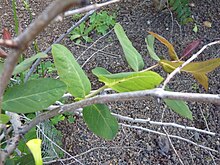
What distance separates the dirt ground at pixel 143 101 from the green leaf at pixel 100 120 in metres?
0.51

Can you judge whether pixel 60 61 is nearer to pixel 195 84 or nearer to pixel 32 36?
pixel 32 36

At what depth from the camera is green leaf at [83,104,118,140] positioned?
0.75m

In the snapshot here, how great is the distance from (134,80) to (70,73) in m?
0.13

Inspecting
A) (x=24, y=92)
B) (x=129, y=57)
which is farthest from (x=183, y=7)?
(x=24, y=92)

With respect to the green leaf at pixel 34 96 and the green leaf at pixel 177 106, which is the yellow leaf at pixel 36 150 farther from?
the green leaf at pixel 177 106

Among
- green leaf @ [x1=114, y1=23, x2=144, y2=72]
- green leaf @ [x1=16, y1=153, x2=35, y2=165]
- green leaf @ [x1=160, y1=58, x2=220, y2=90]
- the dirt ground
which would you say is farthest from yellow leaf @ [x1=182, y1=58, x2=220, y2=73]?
the dirt ground

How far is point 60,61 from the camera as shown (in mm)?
685

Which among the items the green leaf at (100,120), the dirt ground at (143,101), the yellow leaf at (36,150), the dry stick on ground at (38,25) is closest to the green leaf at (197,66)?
the green leaf at (100,120)

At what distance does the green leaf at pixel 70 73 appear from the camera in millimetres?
684

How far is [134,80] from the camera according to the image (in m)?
0.61

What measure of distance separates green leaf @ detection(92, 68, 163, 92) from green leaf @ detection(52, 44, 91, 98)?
70 millimetres

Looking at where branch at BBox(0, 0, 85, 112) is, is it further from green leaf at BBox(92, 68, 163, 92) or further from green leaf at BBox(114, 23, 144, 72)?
green leaf at BBox(114, 23, 144, 72)

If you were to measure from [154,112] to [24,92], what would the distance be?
1.05 metres

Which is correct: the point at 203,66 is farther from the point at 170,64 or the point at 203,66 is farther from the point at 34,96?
the point at 34,96
